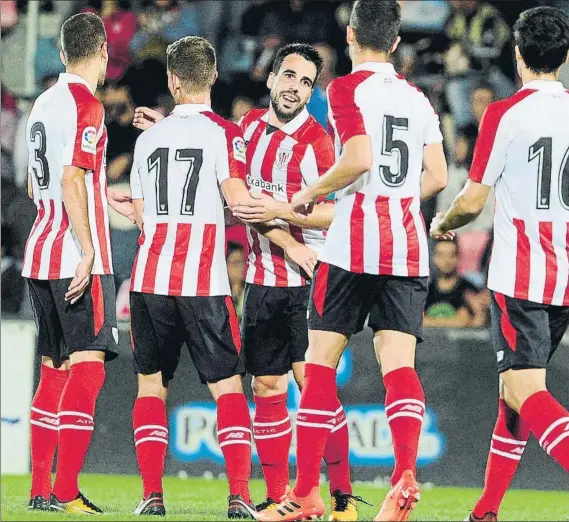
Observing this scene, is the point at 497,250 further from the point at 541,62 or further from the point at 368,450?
the point at 368,450

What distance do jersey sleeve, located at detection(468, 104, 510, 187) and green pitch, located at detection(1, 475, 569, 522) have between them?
1.78 m

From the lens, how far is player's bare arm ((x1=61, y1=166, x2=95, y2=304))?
521 centimetres

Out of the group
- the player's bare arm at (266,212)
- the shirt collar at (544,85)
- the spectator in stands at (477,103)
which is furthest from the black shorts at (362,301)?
the spectator in stands at (477,103)

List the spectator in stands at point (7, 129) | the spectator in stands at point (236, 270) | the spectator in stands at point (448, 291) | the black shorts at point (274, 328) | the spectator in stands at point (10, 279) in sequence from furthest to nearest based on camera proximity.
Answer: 1. the spectator in stands at point (7, 129)
2. the spectator in stands at point (10, 279)
3. the spectator in stands at point (448, 291)
4. the spectator in stands at point (236, 270)
5. the black shorts at point (274, 328)

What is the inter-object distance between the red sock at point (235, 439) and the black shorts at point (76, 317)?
61 cm

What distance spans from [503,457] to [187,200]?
178 cm

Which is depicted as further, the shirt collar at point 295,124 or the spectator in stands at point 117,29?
the spectator in stands at point 117,29

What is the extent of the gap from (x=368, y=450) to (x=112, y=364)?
185 centimetres

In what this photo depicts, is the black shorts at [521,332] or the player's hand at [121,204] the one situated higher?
the player's hand at [121,204]

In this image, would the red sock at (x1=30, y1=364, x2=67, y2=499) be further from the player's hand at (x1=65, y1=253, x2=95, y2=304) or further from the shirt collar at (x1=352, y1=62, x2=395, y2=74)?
the shirt collar at (x1=352, y1=62, x2=395, y2=74)

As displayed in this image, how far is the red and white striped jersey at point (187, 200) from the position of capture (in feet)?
17.2

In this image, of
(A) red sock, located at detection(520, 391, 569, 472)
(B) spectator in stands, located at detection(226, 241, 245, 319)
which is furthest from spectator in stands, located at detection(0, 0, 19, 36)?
(A) red sock, located at detection(520, 391, 569, 472)

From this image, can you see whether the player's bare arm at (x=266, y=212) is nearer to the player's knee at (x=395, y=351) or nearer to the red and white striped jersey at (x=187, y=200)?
the red and white striped jersey at (x=187, y=200)

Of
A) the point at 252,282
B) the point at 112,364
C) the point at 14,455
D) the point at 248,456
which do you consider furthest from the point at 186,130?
the point at 14,455
